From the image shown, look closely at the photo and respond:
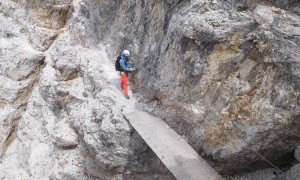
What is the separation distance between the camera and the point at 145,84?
1397 centimetres

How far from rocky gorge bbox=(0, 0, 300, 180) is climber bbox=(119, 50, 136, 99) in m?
0.48

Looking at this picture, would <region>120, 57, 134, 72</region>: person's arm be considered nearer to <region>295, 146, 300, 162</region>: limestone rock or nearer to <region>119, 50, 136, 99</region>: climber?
<region>119, 50, 136, 99</region>: climber

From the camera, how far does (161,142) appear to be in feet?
38.7

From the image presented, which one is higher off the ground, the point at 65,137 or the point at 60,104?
the point at 60,104

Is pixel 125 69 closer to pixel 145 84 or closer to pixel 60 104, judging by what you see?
pixel 145 84

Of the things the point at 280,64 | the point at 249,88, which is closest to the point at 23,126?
the point at 249,88

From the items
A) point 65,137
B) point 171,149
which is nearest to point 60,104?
point 65,137

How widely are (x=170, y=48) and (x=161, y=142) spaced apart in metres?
3.83

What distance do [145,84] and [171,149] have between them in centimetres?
364

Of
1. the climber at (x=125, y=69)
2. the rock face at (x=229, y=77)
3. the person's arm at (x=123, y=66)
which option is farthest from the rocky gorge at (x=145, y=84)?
the person's arm at (x=123, y=66)

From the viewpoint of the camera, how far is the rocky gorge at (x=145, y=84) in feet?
33.0

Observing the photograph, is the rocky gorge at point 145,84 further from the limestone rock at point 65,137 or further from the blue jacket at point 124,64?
the blue jacket at point 124,64

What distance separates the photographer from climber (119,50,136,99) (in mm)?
13867

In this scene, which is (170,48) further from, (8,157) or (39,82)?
(8,157)
